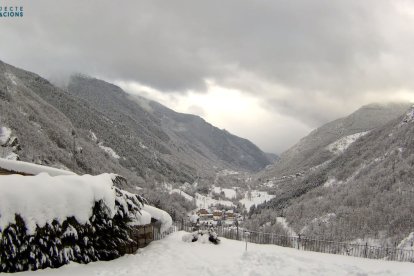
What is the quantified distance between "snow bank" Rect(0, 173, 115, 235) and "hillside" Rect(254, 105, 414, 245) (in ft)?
312

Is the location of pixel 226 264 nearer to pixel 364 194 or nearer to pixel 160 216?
pixel 160 216

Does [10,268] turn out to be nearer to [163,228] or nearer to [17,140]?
[163,228]

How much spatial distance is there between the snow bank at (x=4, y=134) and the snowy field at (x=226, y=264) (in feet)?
262

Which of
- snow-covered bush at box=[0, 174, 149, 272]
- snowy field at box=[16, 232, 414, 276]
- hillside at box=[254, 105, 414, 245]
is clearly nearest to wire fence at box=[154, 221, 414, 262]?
snowy field at box=[16, 232, 414, 276]

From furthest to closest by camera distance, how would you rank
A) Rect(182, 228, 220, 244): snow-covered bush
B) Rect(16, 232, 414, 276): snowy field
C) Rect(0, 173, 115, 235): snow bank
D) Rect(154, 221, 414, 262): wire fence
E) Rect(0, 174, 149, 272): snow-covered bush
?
1. Rect(154, 221, 414, 262): wire fence
2. Rect(182, 228, 220, 244): snow-covered bush
3. Rect(16, 232, 414, 276): snowy field
4. Rect(0, 173, 115, 235): snow bank
5. Rect(0, 174, 149, 272): snow-covered bush

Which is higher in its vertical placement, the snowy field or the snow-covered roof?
the snow-covered roof

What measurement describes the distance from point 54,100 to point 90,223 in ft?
618

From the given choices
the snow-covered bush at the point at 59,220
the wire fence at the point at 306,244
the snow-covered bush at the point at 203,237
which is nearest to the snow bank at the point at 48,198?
the snow-covered bush at the point at 59,220

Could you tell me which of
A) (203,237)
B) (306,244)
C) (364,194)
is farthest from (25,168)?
(364,194)

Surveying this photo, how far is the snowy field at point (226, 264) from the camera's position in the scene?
14.5 metres

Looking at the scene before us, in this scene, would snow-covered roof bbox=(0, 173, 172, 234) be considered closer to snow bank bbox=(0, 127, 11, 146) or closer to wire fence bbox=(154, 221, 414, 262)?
wire fence bbox=(154, 221, 414, 262)

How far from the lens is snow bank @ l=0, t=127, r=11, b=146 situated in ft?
292

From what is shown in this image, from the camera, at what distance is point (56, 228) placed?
13.9 m

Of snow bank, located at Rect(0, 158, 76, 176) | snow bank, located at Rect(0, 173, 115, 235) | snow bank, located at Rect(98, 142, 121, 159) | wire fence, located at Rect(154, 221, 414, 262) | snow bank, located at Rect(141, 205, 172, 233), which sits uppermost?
snow bank, located at Rect(98, 142, 121, 159)
